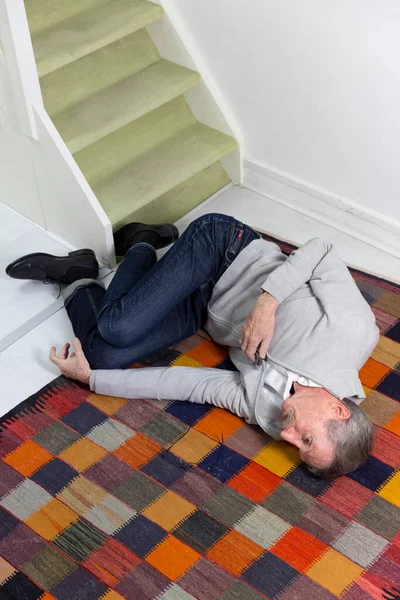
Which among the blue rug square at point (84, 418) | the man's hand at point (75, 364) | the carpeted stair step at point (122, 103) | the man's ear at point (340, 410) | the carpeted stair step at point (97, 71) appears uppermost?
the carpeted stair step at point (97, 71)

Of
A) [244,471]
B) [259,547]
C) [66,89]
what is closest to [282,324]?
[244,471]

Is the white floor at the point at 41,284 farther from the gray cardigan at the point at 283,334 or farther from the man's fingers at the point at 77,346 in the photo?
the gray cardigan at the point at 283,334

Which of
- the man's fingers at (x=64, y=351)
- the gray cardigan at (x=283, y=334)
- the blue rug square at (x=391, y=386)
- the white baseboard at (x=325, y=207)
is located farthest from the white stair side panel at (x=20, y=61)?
the blue rug square at (x=391, y=386)

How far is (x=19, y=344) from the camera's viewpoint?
2613mm

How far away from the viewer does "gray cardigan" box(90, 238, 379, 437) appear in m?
2.19

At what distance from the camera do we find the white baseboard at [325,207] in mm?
2973

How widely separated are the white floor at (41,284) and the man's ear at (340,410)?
35.5 inches

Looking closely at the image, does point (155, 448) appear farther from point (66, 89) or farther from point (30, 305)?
point (66, 89)

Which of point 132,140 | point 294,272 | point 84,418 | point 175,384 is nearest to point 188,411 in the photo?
point 175,384

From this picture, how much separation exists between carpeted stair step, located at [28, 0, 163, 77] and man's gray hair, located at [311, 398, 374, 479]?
162cm

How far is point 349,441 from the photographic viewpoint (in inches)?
81.2

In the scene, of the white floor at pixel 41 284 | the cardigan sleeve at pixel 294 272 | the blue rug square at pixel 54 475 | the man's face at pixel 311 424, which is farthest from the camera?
the white floor at pixel 41 284

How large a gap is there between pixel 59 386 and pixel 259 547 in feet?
2.70

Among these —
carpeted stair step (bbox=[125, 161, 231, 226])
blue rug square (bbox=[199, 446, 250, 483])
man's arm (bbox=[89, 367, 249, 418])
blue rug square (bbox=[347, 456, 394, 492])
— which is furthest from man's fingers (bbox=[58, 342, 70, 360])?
blue rug square (bbox=[347, 456, 394, 492])
